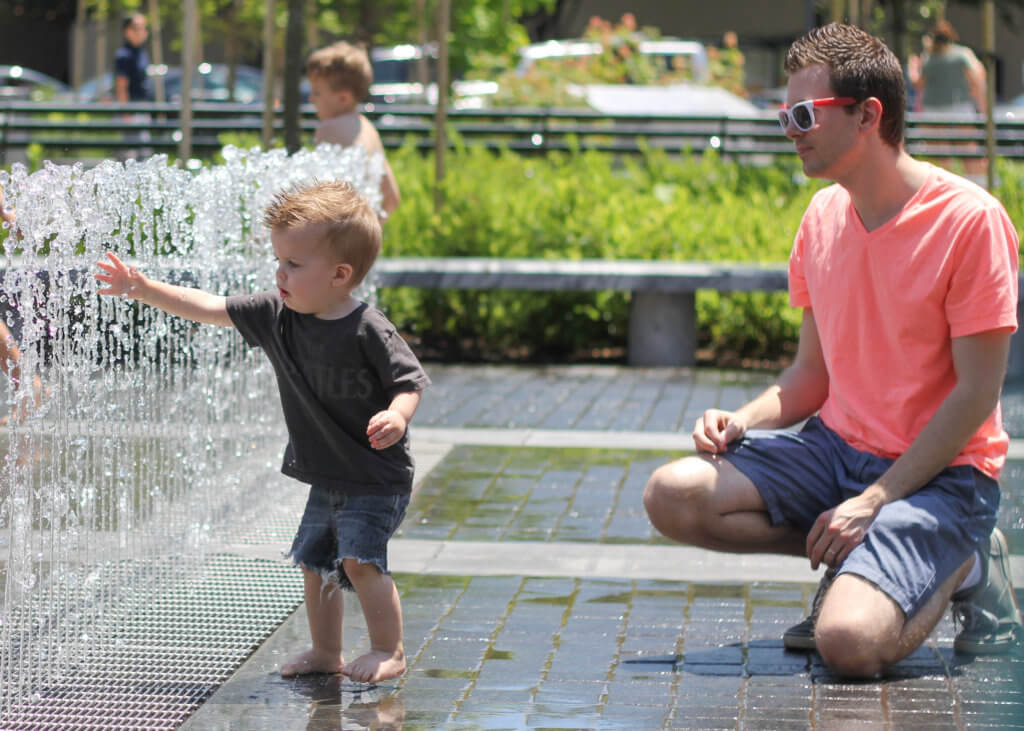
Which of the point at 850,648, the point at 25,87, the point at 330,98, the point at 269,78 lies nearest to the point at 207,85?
the point at 25,87

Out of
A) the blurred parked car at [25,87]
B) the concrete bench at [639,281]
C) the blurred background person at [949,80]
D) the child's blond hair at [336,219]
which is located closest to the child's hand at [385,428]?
the child's blond hair at [336,219]

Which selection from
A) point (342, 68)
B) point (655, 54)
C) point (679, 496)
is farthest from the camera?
point (655, 54)

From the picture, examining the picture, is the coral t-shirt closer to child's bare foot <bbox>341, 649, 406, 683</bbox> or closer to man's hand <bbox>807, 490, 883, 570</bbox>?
man's hand <bbox>807, 490, 883, 570</bbox>

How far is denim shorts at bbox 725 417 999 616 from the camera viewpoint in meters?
3.89

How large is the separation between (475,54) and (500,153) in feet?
34.4

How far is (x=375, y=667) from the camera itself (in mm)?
3910

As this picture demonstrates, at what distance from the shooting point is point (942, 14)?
30594 millimetres

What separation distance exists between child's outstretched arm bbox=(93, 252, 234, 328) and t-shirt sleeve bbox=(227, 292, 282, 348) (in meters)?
0.02

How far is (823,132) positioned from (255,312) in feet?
4.92

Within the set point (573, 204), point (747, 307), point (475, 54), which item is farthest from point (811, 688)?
point (475, 54)

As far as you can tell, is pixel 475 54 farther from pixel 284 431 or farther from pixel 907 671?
pixel 907 671

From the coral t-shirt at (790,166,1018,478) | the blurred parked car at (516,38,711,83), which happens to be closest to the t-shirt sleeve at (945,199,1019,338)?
the coral t-shirt at (790,166,1018,478)

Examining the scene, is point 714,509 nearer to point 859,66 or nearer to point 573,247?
point 859,66

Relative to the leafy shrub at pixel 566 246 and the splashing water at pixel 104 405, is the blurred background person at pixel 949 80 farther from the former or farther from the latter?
the splashing water at pixel 104 405
